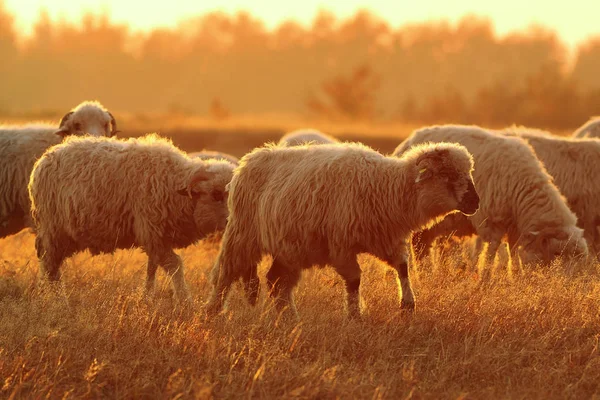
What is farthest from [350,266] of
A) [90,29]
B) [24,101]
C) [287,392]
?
[90,29]

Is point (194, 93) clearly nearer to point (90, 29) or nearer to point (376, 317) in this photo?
→ point (90, 29)

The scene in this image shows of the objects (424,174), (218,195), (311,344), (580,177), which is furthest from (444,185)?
(580,177)

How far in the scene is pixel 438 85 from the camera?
11212 centimetres

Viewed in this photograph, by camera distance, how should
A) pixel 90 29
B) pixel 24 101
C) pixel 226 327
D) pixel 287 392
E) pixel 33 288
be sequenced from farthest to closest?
pixel 90 29 → pixel 24 101 → pixel 33 288 → pixel 226 327 → pixel 287 392

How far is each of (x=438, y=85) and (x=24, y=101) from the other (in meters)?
48.1

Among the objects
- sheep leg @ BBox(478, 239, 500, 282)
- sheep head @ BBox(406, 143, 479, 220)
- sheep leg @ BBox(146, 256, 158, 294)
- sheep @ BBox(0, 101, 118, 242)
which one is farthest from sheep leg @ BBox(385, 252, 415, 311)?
sheep @ BBox(0, 101, 118, 242)

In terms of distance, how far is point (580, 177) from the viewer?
1284 centimetres

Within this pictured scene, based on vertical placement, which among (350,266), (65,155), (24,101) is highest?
(65,155)

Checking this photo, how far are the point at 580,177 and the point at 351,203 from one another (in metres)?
5.68

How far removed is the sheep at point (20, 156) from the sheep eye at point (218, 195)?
112 inches

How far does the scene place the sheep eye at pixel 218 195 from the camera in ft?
31.1

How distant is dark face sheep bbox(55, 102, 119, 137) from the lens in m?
12.0

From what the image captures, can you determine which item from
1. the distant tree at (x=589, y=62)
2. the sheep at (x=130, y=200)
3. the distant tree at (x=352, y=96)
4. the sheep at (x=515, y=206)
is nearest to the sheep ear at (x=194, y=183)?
the sheep at (x=130, y=200)

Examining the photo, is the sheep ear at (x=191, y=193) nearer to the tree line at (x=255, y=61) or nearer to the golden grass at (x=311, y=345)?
the golden grass at (x=311, y=345)
